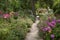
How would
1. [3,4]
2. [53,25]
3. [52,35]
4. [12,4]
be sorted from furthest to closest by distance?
[12,4] < [3,4] < [53,25] < [52,35]

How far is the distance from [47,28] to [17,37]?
1600 millimetres

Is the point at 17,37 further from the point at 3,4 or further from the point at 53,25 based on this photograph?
the point at 3,4

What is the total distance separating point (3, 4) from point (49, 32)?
32.6 ft

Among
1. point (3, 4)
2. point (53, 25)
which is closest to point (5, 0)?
point (3, 4)

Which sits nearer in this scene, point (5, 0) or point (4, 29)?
point (4, 29)

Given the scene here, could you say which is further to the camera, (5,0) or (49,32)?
(5,0)

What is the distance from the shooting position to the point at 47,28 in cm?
871

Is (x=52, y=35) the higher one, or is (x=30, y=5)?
(x=52, y=35)

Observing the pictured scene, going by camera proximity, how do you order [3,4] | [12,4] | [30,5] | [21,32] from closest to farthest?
[21,32], [3,4], [12,4], [30,5]

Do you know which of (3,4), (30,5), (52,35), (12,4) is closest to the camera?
(52,35)

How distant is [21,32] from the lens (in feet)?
31.4

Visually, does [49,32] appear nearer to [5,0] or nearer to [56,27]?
[56,27]

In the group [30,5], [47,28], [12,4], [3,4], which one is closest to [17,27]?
[47,28]

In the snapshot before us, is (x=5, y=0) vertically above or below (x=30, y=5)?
above
